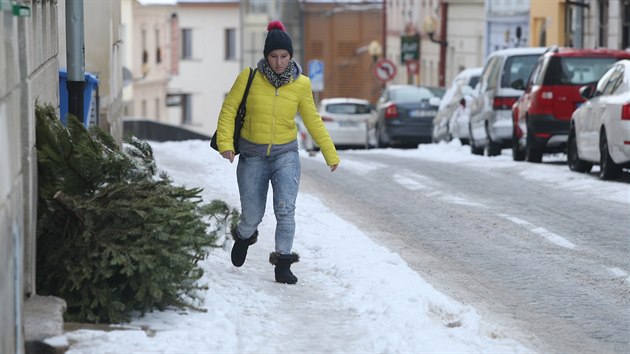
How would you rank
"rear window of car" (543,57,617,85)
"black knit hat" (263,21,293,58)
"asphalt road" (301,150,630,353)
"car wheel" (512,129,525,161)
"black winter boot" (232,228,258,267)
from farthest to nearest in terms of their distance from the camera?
"car wheel" (512,129,525,161)
"rear window of car" (543,57,617,85)
"black winter boot" (232,228,258,267)
"black knit hat" (263,21,293,58)
"asphalt road" (301,150,630,353)

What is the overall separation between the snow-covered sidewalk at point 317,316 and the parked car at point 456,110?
20.9 meters

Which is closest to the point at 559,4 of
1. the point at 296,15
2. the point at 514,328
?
the point at 514,328

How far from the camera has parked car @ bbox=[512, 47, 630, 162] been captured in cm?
2361

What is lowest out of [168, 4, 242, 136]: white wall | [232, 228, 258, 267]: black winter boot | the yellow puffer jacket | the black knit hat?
[168, 4, 242, 136]: white wall

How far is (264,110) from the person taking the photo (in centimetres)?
1023

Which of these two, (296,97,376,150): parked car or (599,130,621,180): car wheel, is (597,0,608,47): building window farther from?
(599,130,621,180): car wheel

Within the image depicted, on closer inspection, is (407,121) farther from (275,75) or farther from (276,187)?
(275,75)

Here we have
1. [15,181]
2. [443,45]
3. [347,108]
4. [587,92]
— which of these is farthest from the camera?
[443,45]

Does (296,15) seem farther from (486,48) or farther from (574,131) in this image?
(574,131)

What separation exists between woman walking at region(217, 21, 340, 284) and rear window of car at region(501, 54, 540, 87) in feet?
55.8

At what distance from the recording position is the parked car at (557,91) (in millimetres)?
23609

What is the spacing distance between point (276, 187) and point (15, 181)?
2965mm

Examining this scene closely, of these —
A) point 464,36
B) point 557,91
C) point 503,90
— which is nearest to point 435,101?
point 503,90

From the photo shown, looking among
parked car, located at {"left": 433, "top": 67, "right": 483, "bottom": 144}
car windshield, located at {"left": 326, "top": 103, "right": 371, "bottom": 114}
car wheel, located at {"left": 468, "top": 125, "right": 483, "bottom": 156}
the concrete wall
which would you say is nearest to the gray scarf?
the concrete wall
